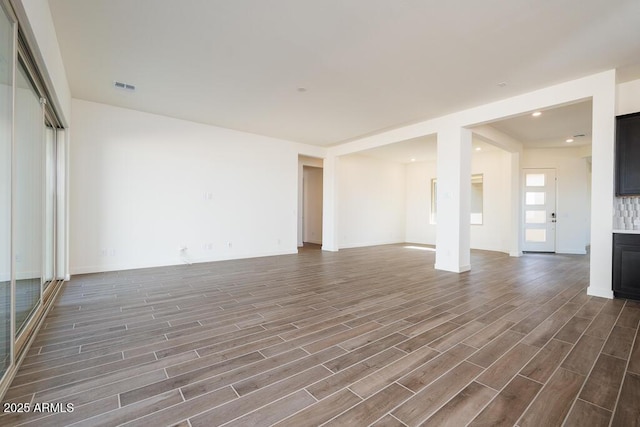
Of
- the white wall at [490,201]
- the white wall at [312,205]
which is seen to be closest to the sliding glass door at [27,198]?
the white wall at [312,205]

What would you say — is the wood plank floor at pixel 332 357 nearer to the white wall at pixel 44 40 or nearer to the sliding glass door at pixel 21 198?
the sliding glass door at pixel 21 198

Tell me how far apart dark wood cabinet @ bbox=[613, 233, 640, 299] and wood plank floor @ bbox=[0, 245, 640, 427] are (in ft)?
0.87

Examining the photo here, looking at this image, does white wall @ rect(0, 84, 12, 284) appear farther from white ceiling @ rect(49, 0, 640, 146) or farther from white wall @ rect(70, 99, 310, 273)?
white wall @ rect(70, 99, 310, 273)

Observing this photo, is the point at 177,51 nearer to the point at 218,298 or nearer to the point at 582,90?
the point at 218,298

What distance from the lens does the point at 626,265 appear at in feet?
11.3

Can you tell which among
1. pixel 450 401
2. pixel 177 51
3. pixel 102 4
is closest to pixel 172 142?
pixel 177 51

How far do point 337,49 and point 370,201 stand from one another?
6.52 meters

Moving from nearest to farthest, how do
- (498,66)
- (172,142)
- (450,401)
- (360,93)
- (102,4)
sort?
1. (450,401)
2. (102,4)
3. (498,66)
4. (360,93)
5. (172,142)

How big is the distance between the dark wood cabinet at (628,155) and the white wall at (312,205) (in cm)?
724

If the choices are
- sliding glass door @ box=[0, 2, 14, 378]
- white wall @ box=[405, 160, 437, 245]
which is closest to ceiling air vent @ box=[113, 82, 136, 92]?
sliding glass door @ box=[0, 2, 14, 378]

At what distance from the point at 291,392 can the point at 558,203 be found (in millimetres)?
9417

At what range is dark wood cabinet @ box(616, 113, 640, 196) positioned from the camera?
3.46m

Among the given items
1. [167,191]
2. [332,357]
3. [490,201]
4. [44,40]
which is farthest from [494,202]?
[44,40]

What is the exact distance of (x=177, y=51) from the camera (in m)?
3.20
